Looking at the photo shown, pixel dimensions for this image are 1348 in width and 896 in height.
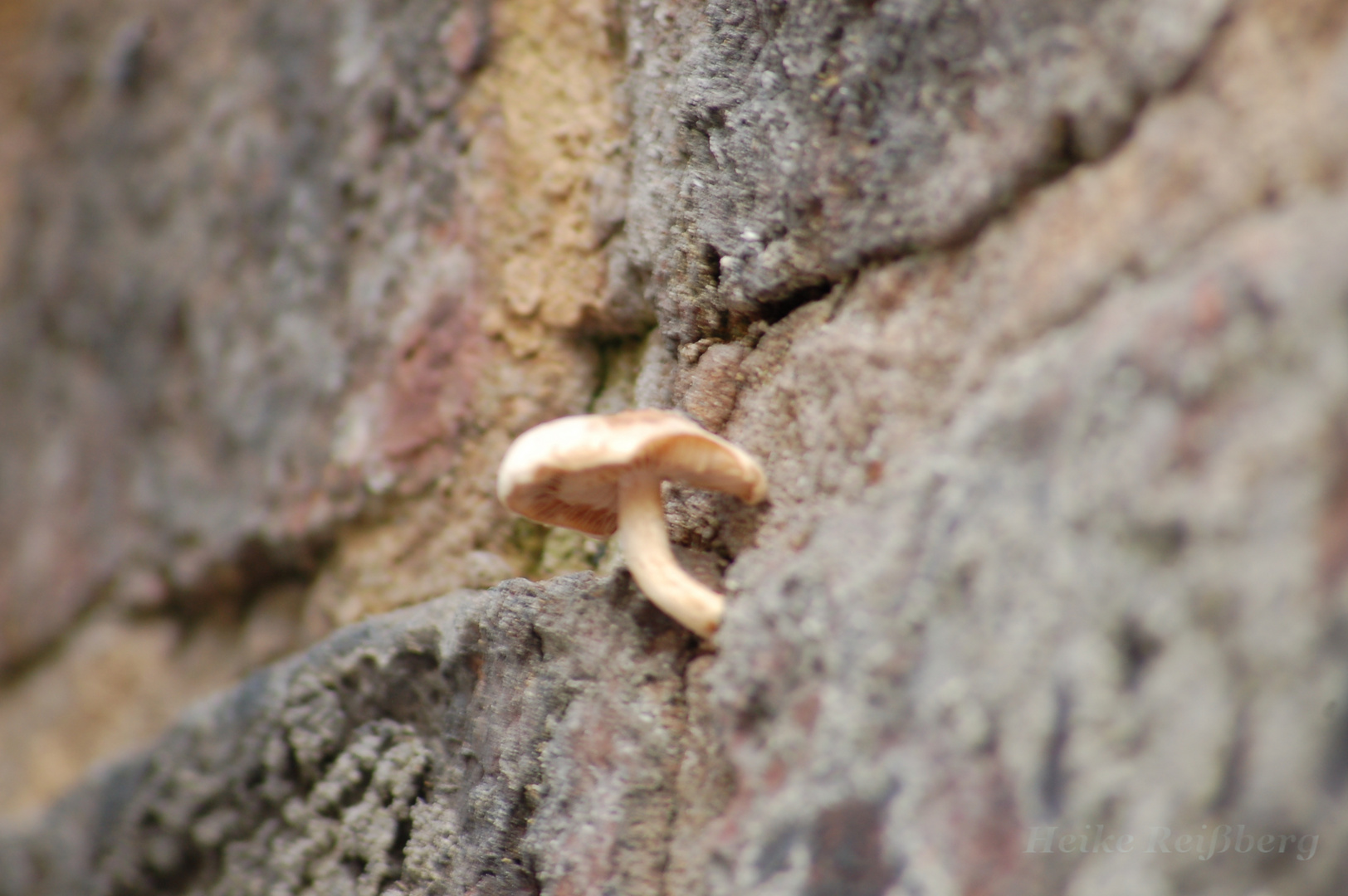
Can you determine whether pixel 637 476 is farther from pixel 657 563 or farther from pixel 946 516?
pixel 946 516

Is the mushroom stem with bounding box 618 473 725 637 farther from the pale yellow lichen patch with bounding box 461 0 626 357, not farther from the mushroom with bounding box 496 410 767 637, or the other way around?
the pale yellow lichen patch with bounding box 461 0 626 357

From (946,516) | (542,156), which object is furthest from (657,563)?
(542,156)

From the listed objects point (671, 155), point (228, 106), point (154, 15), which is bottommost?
point (671, 155)

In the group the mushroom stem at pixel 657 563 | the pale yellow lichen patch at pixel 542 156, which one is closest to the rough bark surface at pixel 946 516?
the mushroom stem at pixel 657 563

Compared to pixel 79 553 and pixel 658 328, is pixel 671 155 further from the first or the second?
pixel 79 553

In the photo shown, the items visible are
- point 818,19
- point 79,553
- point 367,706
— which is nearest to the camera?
point 818,19

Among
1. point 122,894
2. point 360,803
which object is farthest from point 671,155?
point 122,894
